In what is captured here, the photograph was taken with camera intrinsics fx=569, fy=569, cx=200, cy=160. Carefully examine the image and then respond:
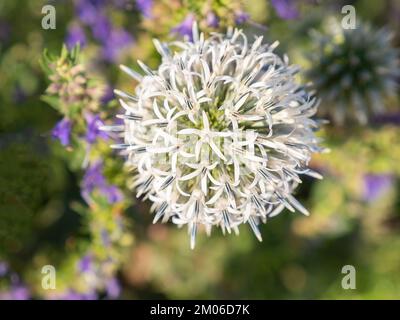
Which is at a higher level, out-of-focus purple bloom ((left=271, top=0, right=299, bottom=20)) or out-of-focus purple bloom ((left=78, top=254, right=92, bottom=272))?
out-of-focus purple bloom ((left=271, top=0, right=299, bottom=20))

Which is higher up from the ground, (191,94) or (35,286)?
(191,94)

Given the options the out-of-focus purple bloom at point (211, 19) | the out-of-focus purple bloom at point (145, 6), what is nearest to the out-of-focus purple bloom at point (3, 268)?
the out-of-focus purple bloom at point (145, 6)

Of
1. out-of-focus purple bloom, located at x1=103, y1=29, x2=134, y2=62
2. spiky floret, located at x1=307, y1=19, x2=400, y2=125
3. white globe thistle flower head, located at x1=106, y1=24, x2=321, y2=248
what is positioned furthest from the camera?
out-of-focus purple bloom, located at x1=103, y1=29, x2=134, y2=62

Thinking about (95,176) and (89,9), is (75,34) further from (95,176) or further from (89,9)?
(95,176)

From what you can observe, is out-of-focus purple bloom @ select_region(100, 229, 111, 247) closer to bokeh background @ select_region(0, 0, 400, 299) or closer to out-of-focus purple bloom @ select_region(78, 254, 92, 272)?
→ bokeh background @ select_region(0, 0, 400, 299)

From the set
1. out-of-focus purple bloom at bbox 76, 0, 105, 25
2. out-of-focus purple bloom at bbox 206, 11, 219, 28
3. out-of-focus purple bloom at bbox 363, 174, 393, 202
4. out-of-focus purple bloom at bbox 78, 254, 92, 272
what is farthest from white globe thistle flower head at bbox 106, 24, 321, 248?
out-of-focus purple bloom at bbox 363, 174, 393, 202
